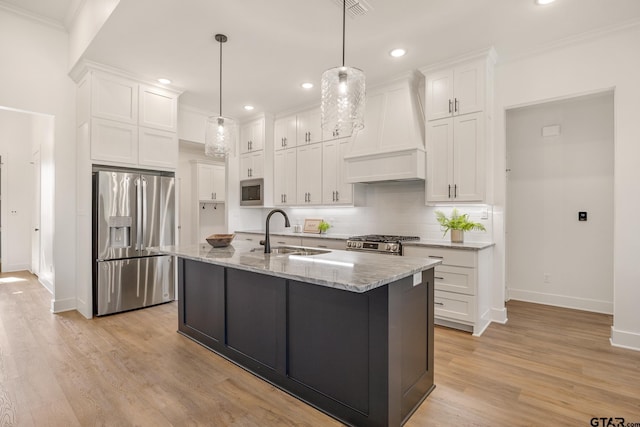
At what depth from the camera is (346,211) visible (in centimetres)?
514

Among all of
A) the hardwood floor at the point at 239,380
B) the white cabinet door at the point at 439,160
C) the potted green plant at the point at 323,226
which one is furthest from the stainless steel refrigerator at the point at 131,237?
the white cabinet door at the point at 439,160

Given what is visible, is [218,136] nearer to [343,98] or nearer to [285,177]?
[343,98]

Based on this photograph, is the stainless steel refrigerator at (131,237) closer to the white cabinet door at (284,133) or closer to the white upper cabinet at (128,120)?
the white upper cabinet at (128,120)

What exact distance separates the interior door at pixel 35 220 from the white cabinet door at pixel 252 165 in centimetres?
348

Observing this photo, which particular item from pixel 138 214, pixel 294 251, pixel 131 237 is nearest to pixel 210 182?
pixel 138 214

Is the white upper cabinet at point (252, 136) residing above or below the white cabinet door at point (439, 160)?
above

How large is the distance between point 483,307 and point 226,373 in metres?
2.65

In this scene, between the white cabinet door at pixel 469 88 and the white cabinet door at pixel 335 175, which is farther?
the white cabinet door at pixel 335 175

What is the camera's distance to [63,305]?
4062mm

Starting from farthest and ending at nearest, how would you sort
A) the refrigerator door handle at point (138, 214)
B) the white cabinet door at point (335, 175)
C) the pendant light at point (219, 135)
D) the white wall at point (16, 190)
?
1. the white wall at point (16, 190)
2. the white cabinet door at point (335, 175)
3. the refrigerator door handle at point (138, 214)
4. the pendant light at point (219, 135)

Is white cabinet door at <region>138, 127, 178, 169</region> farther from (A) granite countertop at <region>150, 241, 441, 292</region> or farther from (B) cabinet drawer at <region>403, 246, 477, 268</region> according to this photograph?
(B) cabinet drawer at <region>403, 246, 477, 268</region>

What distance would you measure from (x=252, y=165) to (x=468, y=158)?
144 inches

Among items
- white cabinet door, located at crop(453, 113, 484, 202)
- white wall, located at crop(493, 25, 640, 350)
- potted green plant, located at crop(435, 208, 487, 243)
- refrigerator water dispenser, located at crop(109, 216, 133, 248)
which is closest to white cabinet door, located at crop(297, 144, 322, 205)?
potted green plant, located at crop(435, 208, 487, 243)

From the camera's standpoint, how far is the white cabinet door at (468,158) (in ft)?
11.5
